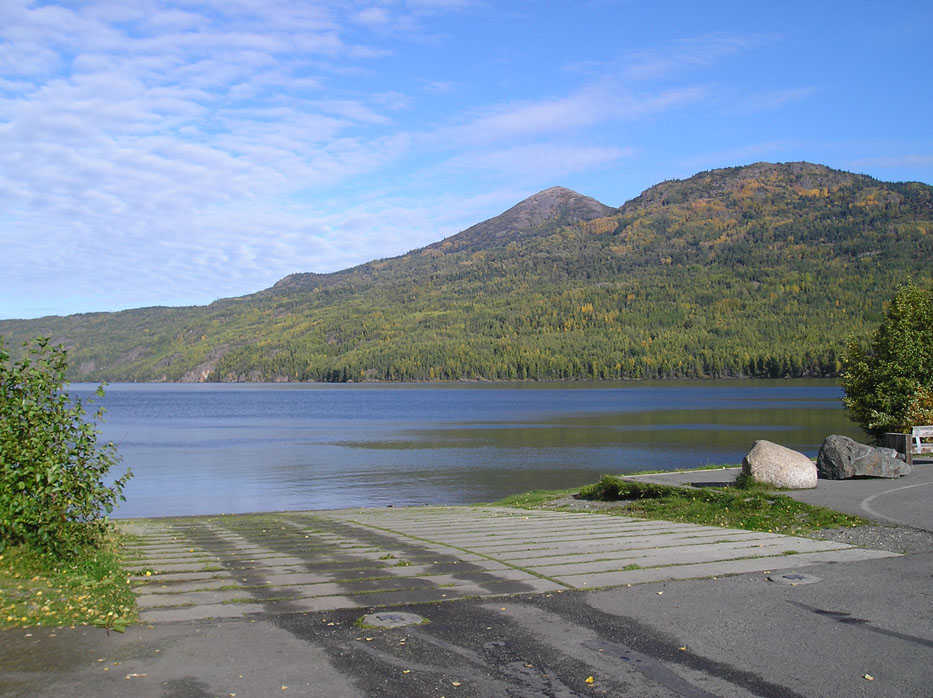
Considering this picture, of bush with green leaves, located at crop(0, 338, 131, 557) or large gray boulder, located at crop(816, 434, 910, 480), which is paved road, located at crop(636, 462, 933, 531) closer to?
large gray boulder, located at crop(816, 434, 910, 480)

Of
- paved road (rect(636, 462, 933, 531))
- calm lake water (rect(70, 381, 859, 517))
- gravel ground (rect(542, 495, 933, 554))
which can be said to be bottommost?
calm lake water (rect(70, 381, 859, 517))

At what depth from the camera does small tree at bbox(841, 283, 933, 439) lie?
1113 inches

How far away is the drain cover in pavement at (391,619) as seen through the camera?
257 inches

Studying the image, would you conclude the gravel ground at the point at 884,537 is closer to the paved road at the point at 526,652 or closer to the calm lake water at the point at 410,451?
the paved road at the point at 526,652

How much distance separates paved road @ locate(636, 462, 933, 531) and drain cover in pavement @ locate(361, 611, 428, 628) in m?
8.53

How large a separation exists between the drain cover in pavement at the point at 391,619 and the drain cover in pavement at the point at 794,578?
4035 millimetres

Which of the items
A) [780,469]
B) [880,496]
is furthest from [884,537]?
[780,469]

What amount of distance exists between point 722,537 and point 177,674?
792 centimetres

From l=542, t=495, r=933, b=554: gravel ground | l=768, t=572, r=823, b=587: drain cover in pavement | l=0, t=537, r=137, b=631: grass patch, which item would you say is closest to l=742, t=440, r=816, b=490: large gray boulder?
l=542, t=495, r=933, b=554: gravel ground

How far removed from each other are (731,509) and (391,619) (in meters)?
8.27

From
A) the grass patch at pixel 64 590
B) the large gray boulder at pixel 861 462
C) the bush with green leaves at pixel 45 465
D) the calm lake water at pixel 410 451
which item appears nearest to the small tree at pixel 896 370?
the calm lake water at pixel 410 451

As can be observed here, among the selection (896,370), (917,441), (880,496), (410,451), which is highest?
(896,370)

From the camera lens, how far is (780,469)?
1658 cm

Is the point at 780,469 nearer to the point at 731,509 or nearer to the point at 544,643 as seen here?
the point at 731,509
